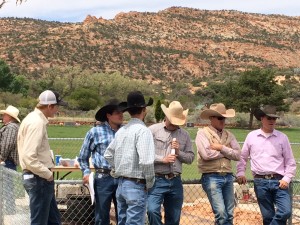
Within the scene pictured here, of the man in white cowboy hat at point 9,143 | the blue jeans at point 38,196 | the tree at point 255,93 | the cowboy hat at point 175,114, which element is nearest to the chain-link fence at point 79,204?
the blue jeans at point 38,196

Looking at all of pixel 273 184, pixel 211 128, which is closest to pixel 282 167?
pixel 273 184

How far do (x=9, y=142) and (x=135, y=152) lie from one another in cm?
345

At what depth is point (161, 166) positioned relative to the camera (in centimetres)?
705

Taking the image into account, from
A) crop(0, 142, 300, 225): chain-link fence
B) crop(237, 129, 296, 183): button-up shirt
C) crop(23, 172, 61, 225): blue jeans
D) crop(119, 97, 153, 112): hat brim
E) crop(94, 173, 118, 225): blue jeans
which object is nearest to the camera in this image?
crop(119, 97, 153, 112): hat brim

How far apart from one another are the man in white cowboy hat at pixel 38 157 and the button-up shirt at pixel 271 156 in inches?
89.5

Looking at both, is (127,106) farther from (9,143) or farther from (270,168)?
(9,143)

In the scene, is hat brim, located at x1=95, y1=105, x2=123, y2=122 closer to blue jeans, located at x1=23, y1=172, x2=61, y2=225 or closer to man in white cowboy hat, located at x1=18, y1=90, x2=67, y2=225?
man in white cowboy hat, located at x1=18, y1=90, x2=67, y2=225

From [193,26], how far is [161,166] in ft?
428

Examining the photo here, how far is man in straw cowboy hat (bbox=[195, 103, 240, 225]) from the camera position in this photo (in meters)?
7.30

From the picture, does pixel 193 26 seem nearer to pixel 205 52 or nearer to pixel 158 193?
pixel 205 52

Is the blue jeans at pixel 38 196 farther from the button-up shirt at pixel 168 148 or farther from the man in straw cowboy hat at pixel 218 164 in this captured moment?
the man in straw cowboy hat at pixel 218 164

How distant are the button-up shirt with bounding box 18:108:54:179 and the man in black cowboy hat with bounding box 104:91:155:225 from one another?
744 millimetres

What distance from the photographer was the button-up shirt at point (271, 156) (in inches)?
297

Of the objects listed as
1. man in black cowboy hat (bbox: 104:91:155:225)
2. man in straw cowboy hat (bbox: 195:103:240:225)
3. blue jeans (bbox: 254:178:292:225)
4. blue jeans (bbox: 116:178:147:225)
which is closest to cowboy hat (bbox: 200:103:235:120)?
man in straw cowboy hat (bbox: 195:103:240:225)
